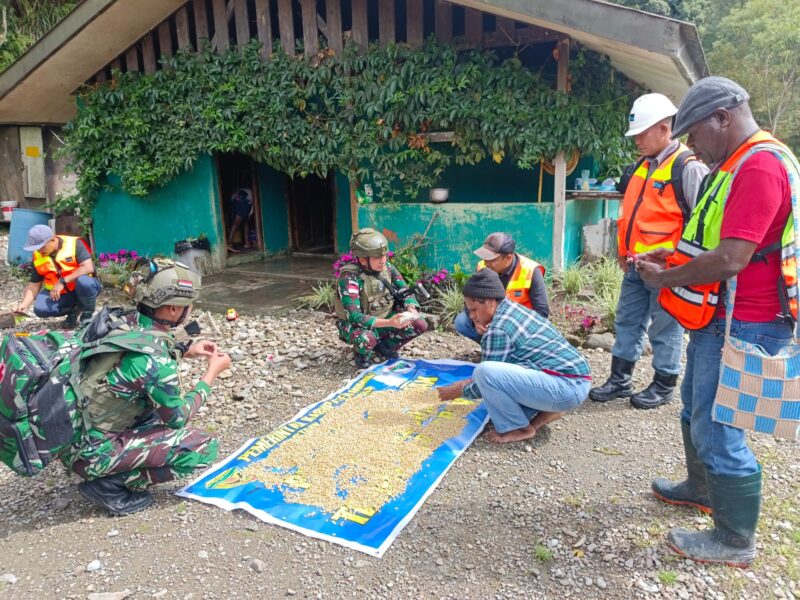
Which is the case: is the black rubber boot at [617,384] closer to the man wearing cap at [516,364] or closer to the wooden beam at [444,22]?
the man wearing cap at [516,364]

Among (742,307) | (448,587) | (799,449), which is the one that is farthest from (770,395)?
(799,449)

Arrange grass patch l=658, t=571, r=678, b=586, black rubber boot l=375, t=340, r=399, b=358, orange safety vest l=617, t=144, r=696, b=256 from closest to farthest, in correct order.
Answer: grass patch l=658, t=571, r=678, b=586
orange safety vest l=617, t=144, r=696, b=256
black rubber boot l=375, t=340, r=399, b=358

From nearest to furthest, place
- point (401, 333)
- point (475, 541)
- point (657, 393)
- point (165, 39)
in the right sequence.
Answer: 1. point (475, 541)
2. point (657, 393)
3. point (401, 333)
4. point (165, 39)

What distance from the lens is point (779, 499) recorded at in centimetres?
280

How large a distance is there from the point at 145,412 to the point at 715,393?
2498 mm

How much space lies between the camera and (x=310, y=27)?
23.6 feet

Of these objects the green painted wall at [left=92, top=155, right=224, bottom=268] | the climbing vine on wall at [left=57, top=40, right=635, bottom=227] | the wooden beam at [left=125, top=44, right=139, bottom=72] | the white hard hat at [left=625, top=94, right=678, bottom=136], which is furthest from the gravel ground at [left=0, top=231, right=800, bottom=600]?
the wooden beam at [left=125, top=44, right=139, bottom=72]

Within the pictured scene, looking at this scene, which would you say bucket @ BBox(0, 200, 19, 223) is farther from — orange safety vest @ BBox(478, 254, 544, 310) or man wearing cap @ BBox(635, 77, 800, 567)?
man wearing cap @ BBox(635, 77, 800, 567)

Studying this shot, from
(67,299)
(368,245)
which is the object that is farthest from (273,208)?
(368,245)

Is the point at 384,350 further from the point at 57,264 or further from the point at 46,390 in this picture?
the point at 57,264

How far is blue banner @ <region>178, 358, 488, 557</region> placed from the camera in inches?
108

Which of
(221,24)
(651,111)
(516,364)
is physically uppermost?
(221,24)

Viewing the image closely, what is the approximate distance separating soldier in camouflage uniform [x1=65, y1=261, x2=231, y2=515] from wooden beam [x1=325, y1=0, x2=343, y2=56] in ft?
16.7

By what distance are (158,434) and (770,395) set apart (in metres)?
2.60
